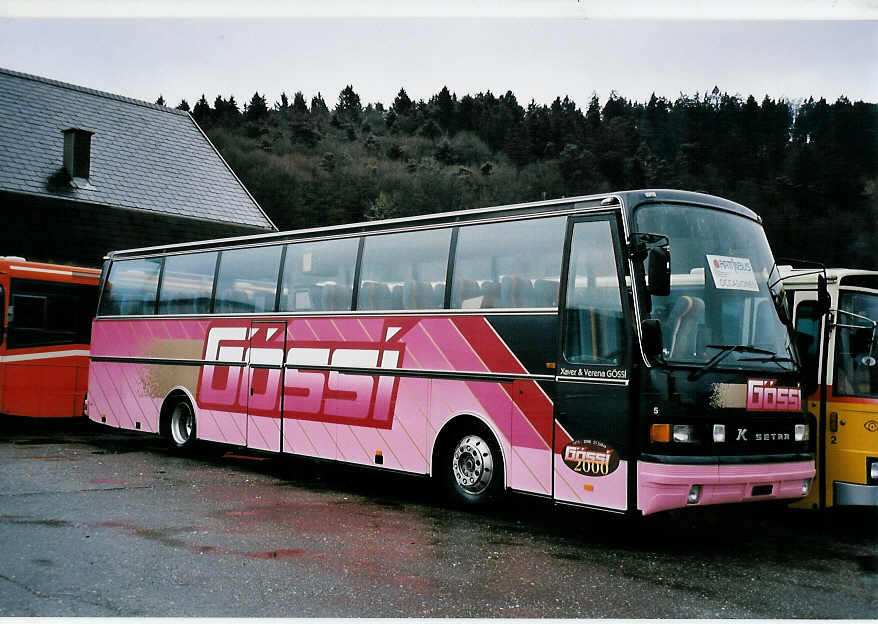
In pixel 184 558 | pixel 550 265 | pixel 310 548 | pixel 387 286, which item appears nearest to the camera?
pixel 184 558

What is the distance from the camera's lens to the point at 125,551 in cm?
703

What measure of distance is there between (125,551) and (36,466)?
18.7 ft

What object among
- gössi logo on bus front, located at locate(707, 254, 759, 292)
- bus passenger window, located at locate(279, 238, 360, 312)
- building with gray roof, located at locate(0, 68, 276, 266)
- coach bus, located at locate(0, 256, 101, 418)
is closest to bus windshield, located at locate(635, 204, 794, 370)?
gössi logo on bus front, located at locate(707, 254, 759, 292)

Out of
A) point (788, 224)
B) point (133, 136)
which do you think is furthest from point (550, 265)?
point (788, 224)

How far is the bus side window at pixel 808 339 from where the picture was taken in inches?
359

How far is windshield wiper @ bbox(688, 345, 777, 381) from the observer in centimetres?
767

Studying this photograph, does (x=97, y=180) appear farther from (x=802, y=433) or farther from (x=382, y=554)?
(x=802, y=433)

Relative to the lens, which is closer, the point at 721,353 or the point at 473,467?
the point at 721,353

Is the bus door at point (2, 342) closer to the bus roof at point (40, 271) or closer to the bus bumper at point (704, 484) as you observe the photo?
the bus roof at point (40, 271)

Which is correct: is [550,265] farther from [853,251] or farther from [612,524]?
[853,251]

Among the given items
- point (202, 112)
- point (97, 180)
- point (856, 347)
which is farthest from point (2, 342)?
point (202, 112)

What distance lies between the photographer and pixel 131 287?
15188 mm

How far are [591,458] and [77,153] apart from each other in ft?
83.7

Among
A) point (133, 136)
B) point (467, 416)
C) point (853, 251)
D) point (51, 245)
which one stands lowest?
point (467, 416)
